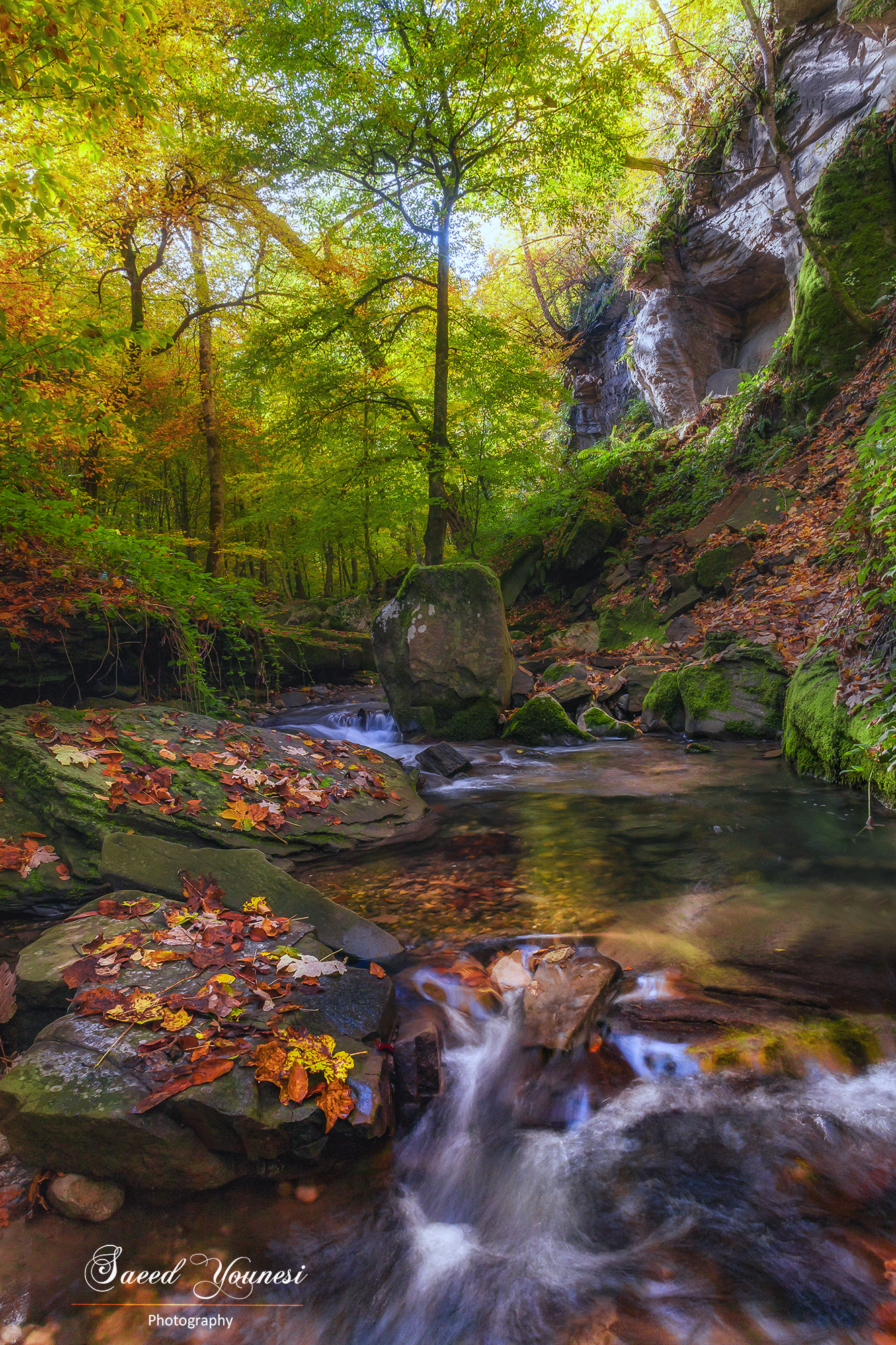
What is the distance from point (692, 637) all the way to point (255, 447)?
445 inches

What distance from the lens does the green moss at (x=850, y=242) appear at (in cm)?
1071

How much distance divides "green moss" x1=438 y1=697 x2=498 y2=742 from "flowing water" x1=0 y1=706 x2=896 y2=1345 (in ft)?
17.5

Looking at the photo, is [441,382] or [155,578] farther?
[441,382]

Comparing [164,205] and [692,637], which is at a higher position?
[164,205]

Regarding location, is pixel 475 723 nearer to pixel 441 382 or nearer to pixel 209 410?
pixel 441 382

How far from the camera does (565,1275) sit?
188 cm

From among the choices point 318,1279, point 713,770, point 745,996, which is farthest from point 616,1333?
point 713,770

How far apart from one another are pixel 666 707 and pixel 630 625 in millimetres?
3611

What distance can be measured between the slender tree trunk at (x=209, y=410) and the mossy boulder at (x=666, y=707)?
8.76m

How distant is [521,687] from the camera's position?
1045 centimetres

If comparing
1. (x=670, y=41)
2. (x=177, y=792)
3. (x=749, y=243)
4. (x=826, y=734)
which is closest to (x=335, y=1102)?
(x=177, y=792)

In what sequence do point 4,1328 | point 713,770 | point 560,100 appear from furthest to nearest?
point 560,100
point 713,770
point 4,1328

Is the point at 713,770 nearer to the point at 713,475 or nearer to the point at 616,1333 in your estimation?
the point at 616,1333

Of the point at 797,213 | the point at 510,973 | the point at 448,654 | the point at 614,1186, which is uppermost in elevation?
the point at 797,213
